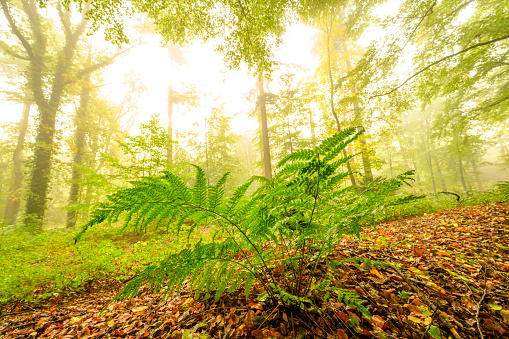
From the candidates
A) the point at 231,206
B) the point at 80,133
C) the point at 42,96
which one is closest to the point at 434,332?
the point at 231,206

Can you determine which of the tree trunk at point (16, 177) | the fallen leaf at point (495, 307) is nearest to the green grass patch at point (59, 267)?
the fallen leaf at point (495, 307)

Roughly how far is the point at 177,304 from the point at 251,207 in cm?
161

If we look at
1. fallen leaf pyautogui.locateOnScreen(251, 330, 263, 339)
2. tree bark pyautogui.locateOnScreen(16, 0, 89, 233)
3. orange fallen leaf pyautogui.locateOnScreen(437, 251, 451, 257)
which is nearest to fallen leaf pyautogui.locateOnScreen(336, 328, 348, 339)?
fallen leaf pyautogui.locateOnScreen(251, 330, 263, 339)

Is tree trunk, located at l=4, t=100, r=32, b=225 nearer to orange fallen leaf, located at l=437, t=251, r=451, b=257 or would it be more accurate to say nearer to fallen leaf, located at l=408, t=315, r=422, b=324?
fallen leaf, located at l=408, t=315, r=422, b=324

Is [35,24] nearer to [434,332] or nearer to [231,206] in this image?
[231,206]

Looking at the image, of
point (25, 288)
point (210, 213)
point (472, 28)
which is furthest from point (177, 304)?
point (472, 28)

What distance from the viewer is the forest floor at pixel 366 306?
4.06 feet

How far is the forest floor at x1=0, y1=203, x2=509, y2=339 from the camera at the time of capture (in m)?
1.24

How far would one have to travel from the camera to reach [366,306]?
141cm

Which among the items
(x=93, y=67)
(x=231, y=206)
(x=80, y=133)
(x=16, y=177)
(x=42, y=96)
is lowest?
(x=231, y=206)

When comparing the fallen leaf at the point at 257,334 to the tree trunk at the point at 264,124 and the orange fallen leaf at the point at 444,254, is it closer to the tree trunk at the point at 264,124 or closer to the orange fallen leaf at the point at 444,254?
the orange fallen leaf at the point at 444,254

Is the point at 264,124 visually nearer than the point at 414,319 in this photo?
No

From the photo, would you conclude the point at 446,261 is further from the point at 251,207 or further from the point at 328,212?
the point at 251,207

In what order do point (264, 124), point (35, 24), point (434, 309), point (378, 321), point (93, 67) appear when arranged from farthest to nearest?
point (264, 124), point (93, 67), point (35, 24), point (434, 309), point (378, 321)
